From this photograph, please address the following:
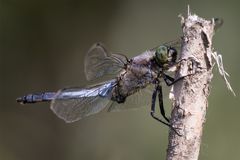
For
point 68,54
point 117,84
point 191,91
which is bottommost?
point 191,91

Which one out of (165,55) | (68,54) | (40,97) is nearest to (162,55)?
(165,55)

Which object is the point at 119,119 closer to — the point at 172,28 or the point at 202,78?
the point at 172,28

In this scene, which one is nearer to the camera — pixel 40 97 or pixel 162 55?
pixel 162 55

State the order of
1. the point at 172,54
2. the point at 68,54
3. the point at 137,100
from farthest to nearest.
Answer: the point at 68,54 → the point at 137,100 → the point at 172,54

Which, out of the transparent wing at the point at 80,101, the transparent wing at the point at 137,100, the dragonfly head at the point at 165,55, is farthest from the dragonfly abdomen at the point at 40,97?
the dragonfly head at the point at 165,55

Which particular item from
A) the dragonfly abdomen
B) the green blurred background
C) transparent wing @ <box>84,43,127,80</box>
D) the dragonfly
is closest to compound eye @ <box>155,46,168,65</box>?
the dragonfly

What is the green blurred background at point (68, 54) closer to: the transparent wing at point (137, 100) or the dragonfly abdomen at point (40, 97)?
the dragonfly abdomen at point (40, 97)

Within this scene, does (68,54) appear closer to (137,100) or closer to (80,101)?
(80,101)
